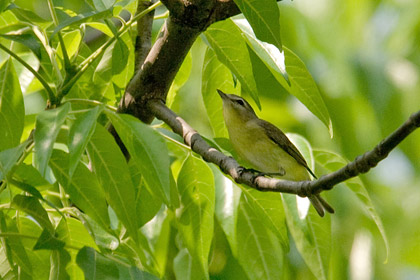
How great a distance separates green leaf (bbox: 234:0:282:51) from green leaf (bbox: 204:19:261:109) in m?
0.44

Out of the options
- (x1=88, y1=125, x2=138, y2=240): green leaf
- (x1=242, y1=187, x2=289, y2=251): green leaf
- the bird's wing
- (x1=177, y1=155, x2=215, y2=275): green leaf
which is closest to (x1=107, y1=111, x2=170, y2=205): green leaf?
(x1=88, y1=125, x2=138, y2=240): green leaf

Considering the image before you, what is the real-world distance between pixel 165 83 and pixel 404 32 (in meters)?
2.89

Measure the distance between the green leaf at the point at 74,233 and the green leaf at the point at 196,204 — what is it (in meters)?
0.40

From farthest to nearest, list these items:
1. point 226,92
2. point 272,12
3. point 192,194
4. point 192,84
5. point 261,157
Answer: point 192,84, point 261,157, point 226,92, point 192,194, point 272,12

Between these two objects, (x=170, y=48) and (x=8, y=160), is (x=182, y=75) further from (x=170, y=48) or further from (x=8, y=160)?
(x=8, y=160)

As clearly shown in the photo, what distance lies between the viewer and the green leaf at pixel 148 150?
6.25 feet

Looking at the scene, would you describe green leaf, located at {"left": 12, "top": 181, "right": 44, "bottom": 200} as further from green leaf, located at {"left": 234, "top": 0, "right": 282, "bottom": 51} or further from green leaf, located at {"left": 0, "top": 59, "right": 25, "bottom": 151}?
green leaf, located at {"left": 234, "top": 0, "right": 282, "bottom": 51}

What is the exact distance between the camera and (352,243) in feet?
15.6

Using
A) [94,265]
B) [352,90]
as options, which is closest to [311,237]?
[94,265]

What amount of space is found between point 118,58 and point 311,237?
1.11 meters

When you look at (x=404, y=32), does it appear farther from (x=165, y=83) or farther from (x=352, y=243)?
(x=165, y=83)

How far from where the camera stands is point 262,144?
3666 millimetres

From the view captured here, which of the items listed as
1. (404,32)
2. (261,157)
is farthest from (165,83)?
(404,32)

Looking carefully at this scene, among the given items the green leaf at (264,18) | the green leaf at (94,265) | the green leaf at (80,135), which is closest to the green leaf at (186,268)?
the green leaf at (94,265)
